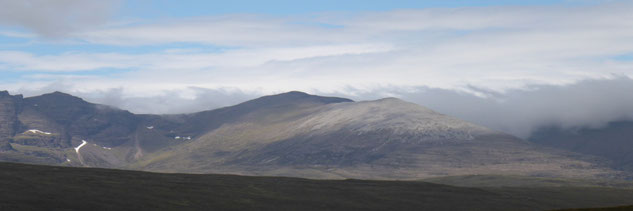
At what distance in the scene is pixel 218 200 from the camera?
173m

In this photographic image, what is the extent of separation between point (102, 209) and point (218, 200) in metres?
35.5

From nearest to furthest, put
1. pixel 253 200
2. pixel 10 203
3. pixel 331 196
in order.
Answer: pixel 10 203
pixel 253 200
pixel 331 196

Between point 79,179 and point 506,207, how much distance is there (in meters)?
106

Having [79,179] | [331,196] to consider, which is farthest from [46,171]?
[331,196]

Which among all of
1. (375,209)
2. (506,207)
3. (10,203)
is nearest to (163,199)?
(10,203)

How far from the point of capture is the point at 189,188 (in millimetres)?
186625

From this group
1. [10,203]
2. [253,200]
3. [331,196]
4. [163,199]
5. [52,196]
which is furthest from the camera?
[331,196]

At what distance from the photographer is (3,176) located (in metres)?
175

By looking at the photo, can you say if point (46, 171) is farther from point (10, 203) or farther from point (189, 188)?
point (10, 203)

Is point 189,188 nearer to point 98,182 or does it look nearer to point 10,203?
point 98,182

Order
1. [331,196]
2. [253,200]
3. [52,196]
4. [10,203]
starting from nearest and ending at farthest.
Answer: [10,203]
[52,196]
[253,200]
[331,196]

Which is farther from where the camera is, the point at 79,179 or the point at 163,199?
the point at 79,179

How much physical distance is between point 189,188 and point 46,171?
38.8 metres

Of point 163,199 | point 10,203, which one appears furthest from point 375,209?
point 10,203
